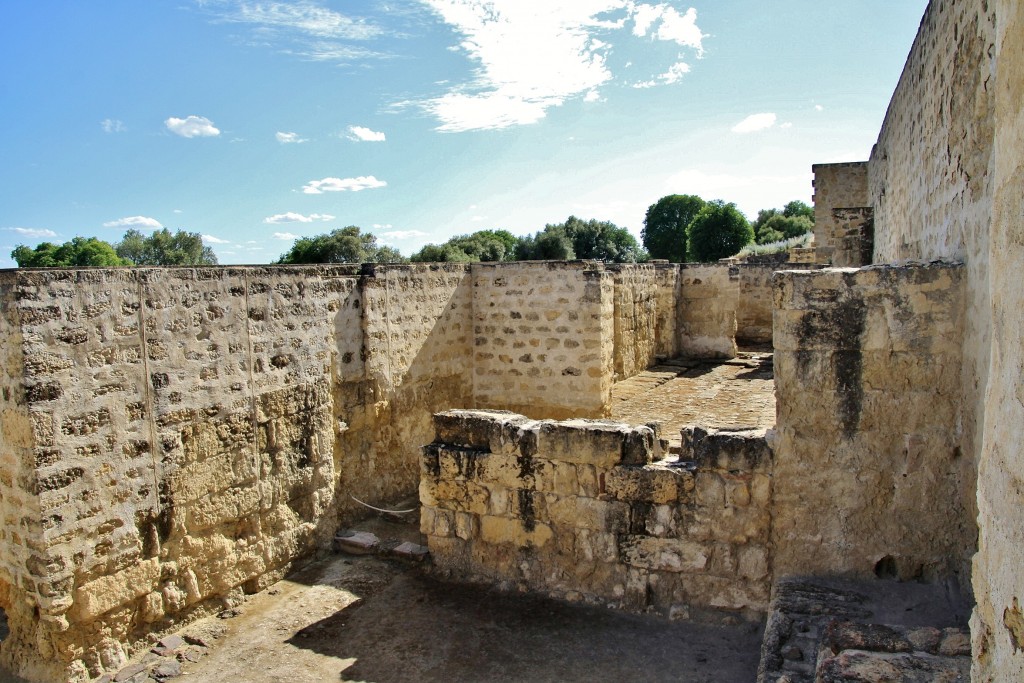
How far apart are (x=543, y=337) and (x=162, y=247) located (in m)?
51.1

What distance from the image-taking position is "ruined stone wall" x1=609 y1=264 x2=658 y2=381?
11.0 meters

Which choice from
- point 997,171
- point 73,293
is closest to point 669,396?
point 73,293

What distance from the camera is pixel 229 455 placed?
5.41 m

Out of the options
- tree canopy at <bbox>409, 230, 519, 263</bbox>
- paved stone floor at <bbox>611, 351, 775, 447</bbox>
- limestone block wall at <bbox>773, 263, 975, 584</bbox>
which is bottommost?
paved stone floor at <bbox>611, 351, 775, 447</bbox>

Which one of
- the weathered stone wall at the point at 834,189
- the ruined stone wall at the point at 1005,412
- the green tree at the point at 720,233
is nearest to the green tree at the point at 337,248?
the green tree at the point at 720,233

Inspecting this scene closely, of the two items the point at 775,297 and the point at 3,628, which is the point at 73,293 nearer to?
the point at 3,628

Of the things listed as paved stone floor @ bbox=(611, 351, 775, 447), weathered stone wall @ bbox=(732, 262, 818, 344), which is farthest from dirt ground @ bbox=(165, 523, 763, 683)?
weathered stone wall @ bbox=(732, 262, 818, 344)

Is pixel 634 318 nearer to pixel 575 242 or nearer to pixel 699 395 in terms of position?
pixel 699 395

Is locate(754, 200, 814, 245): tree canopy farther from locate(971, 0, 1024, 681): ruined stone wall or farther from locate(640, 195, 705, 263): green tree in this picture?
locate(971, 0, 1024, 681): ruined stone wall

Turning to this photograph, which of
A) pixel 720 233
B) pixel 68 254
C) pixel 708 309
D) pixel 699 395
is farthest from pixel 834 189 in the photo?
pixel 68 254

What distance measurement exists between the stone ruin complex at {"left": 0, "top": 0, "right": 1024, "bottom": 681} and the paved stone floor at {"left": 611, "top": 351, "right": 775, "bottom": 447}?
2005mm

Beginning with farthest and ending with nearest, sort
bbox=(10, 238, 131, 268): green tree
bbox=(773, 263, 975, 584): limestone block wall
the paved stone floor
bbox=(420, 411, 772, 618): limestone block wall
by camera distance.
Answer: bbox=(10, 238, 131, 268): green tree
the paved stone floor
bbox=(420, 411, 772, 618): limestone block wall
bbox=(773, 263, 975, 584): limestone block wall

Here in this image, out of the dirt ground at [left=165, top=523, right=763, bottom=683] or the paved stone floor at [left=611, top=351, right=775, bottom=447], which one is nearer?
the dirt ground at [left=165, top=523, right=763, bottom=683]

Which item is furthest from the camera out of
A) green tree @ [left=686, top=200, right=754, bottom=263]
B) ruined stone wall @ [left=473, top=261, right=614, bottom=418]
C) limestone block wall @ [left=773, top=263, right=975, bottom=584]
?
green tree @ [left=686, top=200, right=754, bottom=263]
